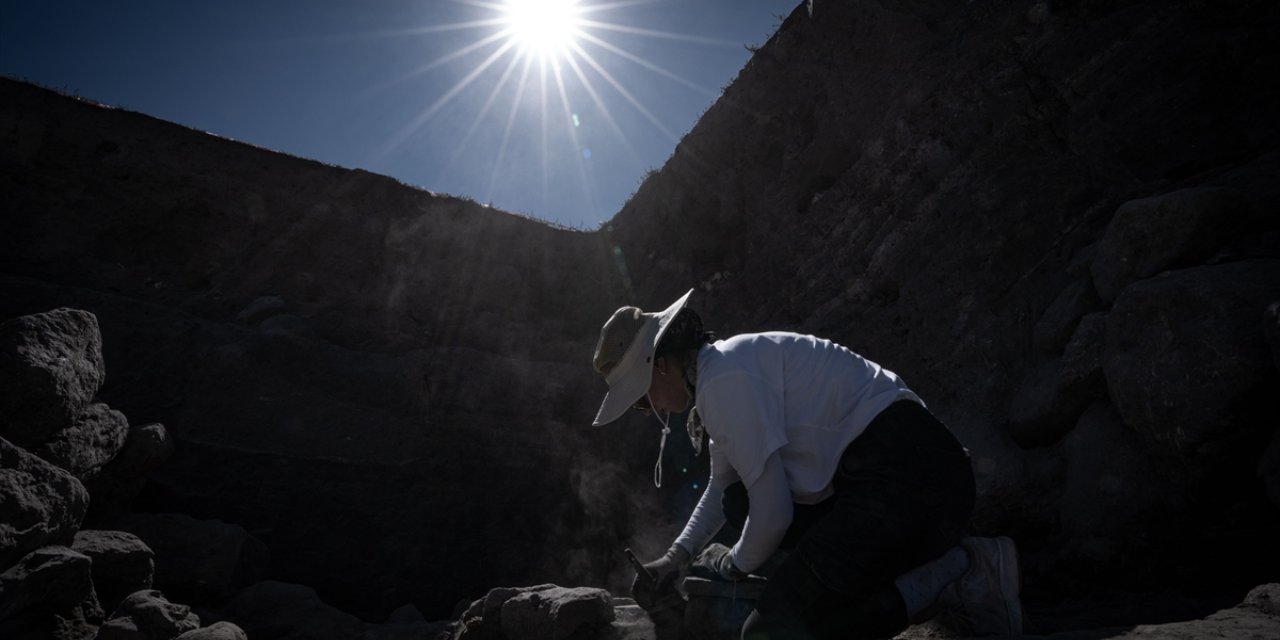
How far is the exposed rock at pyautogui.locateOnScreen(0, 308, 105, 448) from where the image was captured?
3248mm

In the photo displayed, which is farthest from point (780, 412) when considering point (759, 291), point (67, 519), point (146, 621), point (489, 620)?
point (759, 291)

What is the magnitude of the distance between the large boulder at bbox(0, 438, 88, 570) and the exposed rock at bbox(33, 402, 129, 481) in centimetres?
48

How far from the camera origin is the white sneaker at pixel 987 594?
6.57ft

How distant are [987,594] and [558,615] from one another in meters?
1.46

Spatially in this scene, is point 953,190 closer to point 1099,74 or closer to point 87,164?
point 1099,74

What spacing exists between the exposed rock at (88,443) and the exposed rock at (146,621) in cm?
109

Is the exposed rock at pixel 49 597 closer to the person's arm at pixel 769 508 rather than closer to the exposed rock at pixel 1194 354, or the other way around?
the person's arm at pixel 769 508

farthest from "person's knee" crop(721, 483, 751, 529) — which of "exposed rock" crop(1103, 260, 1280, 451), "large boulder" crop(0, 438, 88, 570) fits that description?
"large boulder" crop(0, 438, 88, 570)

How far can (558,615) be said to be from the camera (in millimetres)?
2529

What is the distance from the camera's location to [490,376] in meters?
6.76

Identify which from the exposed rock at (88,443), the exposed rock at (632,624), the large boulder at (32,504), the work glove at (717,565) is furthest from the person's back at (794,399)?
the exposed rock at (88,443)

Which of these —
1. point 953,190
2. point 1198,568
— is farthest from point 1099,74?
point 1198,568

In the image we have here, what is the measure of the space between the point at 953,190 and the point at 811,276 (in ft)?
4.82

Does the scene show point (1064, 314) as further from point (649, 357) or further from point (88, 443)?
point (88, 443)
